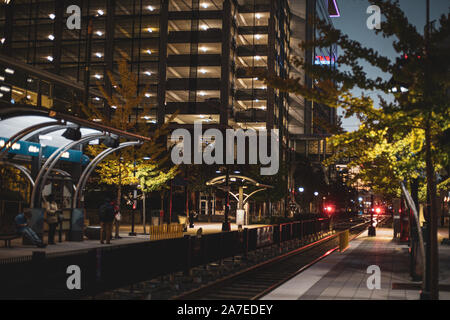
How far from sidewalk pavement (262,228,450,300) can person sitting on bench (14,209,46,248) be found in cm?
1021

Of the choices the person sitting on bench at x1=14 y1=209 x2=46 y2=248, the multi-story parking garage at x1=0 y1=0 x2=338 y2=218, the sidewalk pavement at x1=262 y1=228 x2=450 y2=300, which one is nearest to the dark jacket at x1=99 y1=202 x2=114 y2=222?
the person sitting on bench at x1=14 y1=209 x2=46 y2=248

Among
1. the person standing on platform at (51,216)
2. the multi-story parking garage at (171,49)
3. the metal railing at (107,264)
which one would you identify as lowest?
the metal railing at (107,264)

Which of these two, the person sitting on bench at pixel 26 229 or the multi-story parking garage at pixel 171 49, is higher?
the multi-story parking garage at pixel 171 49

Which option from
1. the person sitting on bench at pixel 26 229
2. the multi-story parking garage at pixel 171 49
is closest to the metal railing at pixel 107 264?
the person sitting on bench at pixel 26 229

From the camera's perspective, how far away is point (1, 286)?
27.2 ft

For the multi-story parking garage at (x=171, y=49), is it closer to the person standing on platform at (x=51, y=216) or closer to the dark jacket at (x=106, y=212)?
the dark jacket at (x=106, y=212)

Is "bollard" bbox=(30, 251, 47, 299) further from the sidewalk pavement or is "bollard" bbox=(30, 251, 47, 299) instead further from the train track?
the sidewalk pavement

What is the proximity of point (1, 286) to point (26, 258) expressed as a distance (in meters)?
0.75

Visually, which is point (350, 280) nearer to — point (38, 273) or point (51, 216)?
point (38, 273)

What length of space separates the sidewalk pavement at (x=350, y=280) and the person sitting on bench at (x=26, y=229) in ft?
33.5

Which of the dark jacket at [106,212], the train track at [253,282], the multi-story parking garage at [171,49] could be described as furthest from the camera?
the multi-story parking garage at [171,49]

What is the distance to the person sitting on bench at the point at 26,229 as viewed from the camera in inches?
765
